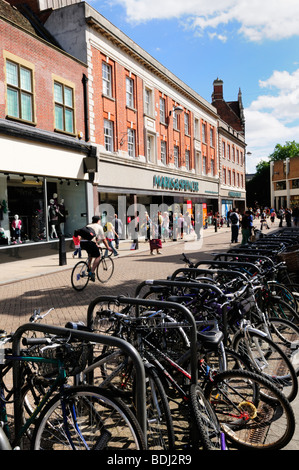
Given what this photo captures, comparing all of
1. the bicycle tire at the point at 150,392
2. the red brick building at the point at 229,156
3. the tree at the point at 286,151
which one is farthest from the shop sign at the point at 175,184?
the tree at the point at 286,151

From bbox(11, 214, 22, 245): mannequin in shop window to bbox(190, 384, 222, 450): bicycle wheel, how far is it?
13.9 metres

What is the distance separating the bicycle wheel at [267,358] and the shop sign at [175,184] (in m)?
23.9

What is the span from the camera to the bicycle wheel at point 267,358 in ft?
11.6

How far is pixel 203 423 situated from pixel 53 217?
51.6 feet

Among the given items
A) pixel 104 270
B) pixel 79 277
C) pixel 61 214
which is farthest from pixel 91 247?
pixel 61 214

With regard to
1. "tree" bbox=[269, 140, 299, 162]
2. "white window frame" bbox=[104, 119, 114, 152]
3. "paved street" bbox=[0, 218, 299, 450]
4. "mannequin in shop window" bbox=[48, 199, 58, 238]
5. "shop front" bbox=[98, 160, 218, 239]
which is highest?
"tree" bbox=[269, 140, 299, 162]

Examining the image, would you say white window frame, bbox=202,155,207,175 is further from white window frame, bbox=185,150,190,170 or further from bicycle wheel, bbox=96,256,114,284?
bicycle wheel, bbox=96,256,114,284

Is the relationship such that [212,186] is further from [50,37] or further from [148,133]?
[50,37]

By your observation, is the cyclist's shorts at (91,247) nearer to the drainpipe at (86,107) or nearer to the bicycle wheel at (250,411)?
the bicycle wheel at (250,411)

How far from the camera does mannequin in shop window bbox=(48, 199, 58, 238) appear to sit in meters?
17.3

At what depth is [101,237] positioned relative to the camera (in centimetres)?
1046

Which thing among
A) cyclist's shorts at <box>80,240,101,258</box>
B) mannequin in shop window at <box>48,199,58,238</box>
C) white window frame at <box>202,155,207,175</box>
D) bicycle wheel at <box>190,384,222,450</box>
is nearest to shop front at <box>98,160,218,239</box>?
white window frame at <box>202,155,207,175</box>

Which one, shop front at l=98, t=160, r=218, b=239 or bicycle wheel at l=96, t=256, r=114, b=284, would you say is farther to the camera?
shop front at l=98, t=160, r=218, b=239

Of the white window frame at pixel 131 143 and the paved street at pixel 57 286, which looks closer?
the paved street at pixel 57 286
